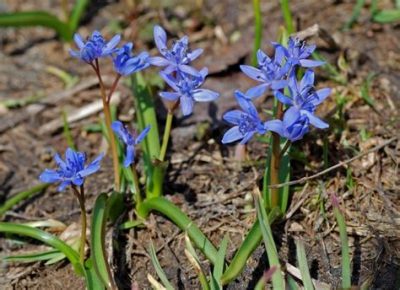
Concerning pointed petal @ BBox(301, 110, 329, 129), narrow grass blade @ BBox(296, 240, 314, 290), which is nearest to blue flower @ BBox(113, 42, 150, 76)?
pointed petal @ BBox(301, 110, 329, 129)

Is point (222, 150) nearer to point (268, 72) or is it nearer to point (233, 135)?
point (233, 135)

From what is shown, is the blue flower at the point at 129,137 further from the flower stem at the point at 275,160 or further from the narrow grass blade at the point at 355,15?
the narrow grass blade at the point at 355,15

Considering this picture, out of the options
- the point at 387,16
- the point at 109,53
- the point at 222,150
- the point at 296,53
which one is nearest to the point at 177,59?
the point at 109,53

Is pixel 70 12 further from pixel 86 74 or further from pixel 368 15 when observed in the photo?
pixel 368 15

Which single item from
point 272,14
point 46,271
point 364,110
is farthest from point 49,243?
point 272,14

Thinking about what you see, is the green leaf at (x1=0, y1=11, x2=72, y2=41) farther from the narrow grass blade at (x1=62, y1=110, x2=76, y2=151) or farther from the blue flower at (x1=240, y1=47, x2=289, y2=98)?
the blue flower at (x1=240, y1=47, x2=289, y2=98)

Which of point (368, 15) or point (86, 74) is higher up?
point (86, 74)

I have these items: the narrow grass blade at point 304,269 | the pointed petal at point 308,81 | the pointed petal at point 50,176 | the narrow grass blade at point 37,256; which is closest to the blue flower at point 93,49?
the pointed petal at point 50,176
